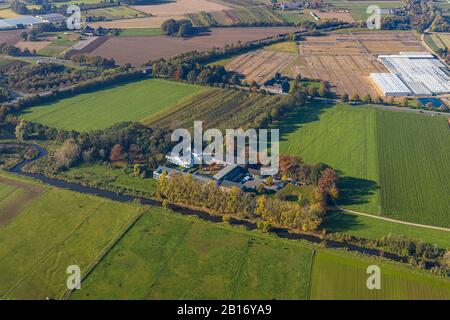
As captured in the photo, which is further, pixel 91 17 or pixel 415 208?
pixel 91 17

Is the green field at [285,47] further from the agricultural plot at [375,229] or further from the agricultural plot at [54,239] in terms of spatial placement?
the agricultural plot at [54,239]

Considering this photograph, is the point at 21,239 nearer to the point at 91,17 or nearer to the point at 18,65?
the point at 18,65

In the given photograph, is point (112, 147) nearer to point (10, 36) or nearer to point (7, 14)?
point (10, 36)

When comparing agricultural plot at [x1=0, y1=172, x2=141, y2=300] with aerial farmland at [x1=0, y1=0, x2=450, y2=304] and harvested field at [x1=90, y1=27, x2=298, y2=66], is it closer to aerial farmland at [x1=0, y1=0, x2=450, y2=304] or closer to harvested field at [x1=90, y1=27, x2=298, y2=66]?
aerial farmland at [x1=0, y1=0, x2=450, y2=304]

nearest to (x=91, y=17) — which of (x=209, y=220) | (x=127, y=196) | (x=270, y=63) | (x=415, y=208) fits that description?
(x=270, y=63)

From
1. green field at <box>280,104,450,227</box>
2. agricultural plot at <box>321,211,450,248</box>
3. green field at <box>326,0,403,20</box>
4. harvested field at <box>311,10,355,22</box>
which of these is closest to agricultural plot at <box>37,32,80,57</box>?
green field at <box>280,104,450,227</box>

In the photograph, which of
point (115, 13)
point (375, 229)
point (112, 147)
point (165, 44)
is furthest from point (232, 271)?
point (115, 13)
